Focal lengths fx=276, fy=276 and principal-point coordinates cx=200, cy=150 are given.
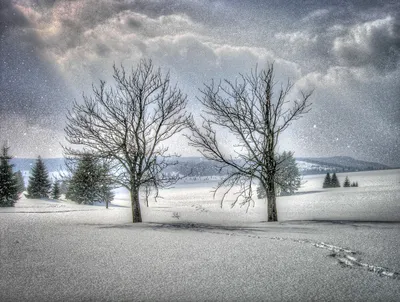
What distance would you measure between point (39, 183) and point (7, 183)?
36.8 ft

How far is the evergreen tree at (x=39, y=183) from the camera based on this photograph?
42.1m

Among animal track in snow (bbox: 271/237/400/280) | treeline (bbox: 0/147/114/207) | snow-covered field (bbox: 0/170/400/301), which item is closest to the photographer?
snow-covered field (bbox: 0/170/400/301)

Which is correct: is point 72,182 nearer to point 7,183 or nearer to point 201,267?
point 201,267

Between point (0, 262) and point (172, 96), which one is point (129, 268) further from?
point (172, 96)

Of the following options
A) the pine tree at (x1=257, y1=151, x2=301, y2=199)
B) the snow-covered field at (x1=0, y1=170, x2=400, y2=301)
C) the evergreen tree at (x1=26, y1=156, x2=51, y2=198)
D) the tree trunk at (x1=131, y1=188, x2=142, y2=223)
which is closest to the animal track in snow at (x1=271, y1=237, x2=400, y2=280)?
the snow-covered field at (x1=0, y1=170, x2=400, y2=301)

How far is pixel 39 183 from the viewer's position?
42781mm

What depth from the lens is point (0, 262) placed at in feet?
22.6

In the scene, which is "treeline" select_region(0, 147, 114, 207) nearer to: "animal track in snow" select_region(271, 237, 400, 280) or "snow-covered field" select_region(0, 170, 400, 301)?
"snow-covered field" select_region(0, 170, 400, 301)

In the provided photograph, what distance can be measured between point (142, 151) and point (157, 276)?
349 inches

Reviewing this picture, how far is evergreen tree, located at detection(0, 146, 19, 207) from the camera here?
101 feet

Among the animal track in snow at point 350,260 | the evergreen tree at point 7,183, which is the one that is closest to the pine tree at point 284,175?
the animal track in snow at point 350,260

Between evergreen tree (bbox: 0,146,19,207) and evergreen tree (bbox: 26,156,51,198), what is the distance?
9.61 m

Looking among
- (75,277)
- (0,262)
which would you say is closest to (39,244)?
(0,262)

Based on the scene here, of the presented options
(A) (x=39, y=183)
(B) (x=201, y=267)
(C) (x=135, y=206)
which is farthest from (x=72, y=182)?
(A) (x=39, y=183)
